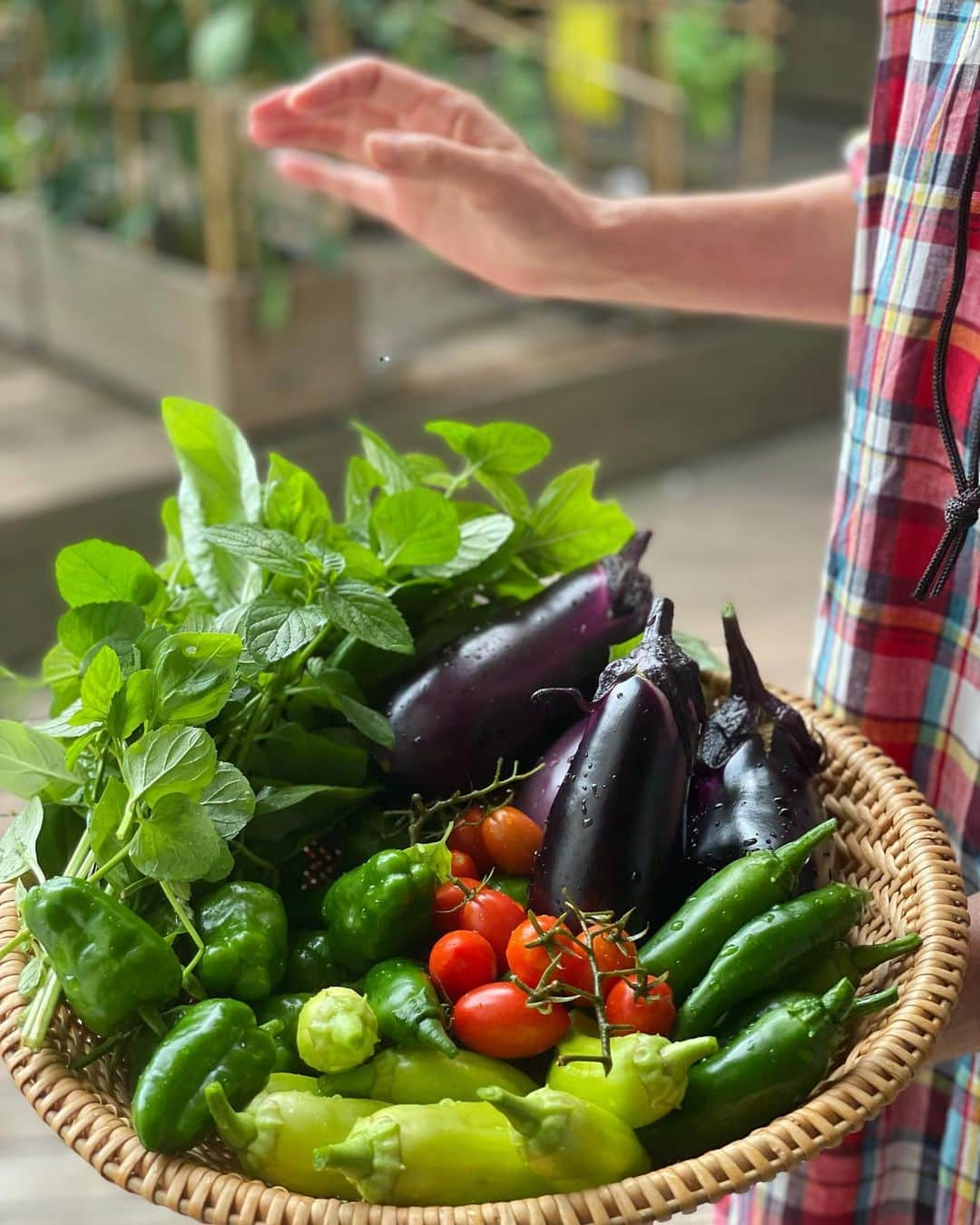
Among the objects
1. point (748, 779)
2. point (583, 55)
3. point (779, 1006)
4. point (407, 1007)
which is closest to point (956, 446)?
point (748, 779)

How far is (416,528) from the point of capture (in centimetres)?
85

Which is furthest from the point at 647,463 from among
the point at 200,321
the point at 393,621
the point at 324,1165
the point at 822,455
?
the point at 324,1165

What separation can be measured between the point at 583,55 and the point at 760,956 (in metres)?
3.15

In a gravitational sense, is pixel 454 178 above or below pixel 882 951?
above

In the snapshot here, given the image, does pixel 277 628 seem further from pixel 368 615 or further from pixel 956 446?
pixel 956 446

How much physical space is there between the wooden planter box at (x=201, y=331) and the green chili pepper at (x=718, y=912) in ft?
7.20

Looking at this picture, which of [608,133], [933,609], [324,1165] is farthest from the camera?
[608,133]

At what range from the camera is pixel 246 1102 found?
65 centimetres

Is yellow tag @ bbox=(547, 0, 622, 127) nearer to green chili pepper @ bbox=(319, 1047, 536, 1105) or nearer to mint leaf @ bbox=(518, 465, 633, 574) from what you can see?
mint leaf @ bbox=(518, 465, 633, 574)

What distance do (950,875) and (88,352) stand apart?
2.70m

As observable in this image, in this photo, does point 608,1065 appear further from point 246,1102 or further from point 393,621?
point 393,621

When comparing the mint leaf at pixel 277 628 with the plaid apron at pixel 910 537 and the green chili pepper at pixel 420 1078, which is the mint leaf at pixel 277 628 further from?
the plaid apron at pixel 910 537

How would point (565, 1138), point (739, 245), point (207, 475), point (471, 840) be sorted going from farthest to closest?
point (739, 245) → point (207, 475) → point (471, 840) → point (565, 1138)

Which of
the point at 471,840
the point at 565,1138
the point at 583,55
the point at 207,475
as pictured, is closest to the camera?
the point at 565,1138
